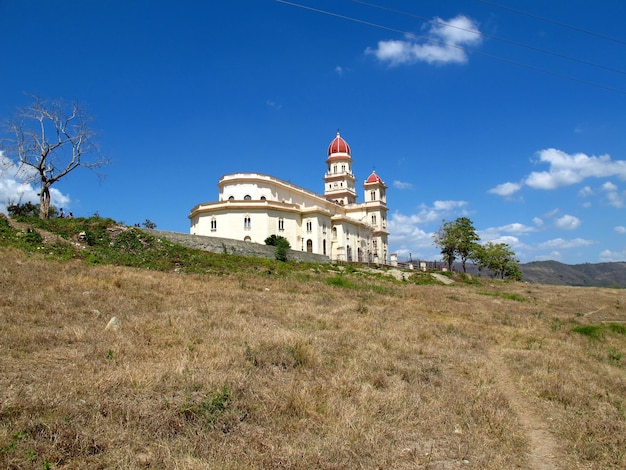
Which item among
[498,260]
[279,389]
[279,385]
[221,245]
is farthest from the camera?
[498,260]

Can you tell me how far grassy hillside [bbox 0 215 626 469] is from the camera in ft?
14.7

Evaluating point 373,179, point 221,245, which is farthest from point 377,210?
point 221,245

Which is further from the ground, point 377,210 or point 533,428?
point 377,210

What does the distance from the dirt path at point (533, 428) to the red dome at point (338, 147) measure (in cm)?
6466

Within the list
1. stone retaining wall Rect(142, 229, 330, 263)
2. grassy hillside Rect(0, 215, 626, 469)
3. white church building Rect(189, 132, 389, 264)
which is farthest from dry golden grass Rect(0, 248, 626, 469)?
white church building Rect(189, 132, 389, 264)

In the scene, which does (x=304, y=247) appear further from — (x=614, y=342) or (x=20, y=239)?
(x=614, y=342)

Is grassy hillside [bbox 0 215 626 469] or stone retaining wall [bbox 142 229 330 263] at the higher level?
stone retaining wall [bbox 142 229 330 263]

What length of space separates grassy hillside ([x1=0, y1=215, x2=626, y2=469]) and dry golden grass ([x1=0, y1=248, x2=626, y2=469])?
3 centimetres

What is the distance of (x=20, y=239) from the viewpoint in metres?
19.4

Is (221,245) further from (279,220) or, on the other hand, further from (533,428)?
(533,428)

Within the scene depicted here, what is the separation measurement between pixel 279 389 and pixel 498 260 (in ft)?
196

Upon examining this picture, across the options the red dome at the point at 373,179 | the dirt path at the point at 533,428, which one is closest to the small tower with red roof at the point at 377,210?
the red dome at the point at 373,179

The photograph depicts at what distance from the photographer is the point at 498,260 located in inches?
2339

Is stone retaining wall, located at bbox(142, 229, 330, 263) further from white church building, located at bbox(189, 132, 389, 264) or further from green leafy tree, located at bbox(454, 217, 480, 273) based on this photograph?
green leafy tree, located at bbox(454, 217, 480, 273)
